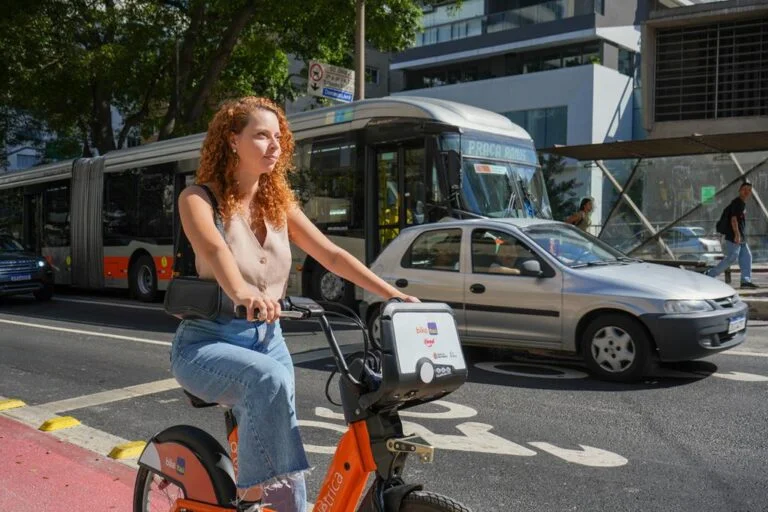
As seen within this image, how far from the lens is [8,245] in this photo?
16.1m

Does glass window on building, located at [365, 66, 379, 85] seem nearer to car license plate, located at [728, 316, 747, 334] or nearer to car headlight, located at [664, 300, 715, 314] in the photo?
car license plate, located at [728, 316, 747, 334]

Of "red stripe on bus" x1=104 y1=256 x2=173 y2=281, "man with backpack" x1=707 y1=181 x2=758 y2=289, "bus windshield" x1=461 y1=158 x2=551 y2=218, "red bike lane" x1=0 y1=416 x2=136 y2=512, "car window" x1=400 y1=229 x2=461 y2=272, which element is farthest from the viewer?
"red stripe on bus" x1=104 y1=256 x2=173 y2=281

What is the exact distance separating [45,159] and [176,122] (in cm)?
2534

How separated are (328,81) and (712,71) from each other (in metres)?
14.9

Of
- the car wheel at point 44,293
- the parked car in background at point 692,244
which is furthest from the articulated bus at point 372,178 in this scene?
the parked car in background at point 692,244

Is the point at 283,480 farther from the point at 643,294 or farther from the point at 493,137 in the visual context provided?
the point at 493,137

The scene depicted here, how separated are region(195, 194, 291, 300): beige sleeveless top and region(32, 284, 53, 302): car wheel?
46.6 ft

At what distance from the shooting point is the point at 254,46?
21594 millimetres

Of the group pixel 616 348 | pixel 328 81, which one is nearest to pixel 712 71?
pixel 328 81

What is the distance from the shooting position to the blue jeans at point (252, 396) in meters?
2.42

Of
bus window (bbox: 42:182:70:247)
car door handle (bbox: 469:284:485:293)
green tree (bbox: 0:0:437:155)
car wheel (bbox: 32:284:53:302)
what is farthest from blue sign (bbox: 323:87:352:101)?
car door handle (bbox: 469:284:485:293)

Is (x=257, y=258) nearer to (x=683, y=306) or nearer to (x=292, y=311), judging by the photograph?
(x=292, y=311)

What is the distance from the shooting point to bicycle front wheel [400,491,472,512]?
2.17 metres

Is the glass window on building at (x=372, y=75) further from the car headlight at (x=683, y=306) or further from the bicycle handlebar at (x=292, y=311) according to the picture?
A: the bicycle handlebar at (x=292, y=311)
